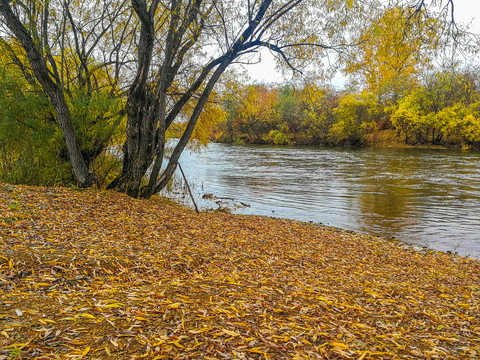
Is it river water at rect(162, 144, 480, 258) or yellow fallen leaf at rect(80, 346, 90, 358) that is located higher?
yellow fallen leaf at rect(80, 346, 90, 358)

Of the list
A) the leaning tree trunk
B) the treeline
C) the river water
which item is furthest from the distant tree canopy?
the treeline

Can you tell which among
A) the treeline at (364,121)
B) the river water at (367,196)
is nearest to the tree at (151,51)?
the river water at (367,196)

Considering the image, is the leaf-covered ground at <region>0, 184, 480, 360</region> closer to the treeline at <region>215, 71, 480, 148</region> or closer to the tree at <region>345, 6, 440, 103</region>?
the tree at <region>345, 6, 440, 103</region>

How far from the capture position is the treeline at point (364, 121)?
43737 millimetres

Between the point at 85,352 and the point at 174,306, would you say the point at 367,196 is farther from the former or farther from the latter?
the point at 85,352

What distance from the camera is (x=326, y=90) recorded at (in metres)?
11.1

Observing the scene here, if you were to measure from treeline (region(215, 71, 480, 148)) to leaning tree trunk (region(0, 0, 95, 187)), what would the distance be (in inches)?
1210

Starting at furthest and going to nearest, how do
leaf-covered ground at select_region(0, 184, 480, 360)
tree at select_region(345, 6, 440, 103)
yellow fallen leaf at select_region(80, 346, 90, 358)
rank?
tree at select_region(345, 6, 440, 103) → leaf-covered ground at select_region(0, 184, 480, 360) → yellow fallen leaf at select_region(80, 346, 90, 358)

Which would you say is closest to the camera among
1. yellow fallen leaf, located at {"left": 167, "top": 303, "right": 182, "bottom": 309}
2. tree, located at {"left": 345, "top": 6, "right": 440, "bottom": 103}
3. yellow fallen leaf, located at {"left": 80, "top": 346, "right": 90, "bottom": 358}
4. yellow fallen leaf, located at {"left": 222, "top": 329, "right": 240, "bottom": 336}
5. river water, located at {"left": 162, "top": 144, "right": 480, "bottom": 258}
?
yellow fallen leaf, located at {"left": 80, "top": 346, "right": 90, "bottom": 358}

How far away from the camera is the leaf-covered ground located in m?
2.69

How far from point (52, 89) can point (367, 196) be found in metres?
14.7

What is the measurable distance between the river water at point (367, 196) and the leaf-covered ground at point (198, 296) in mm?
4951

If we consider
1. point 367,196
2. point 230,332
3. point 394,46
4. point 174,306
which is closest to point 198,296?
point 174,306

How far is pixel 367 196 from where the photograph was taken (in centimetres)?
1700
